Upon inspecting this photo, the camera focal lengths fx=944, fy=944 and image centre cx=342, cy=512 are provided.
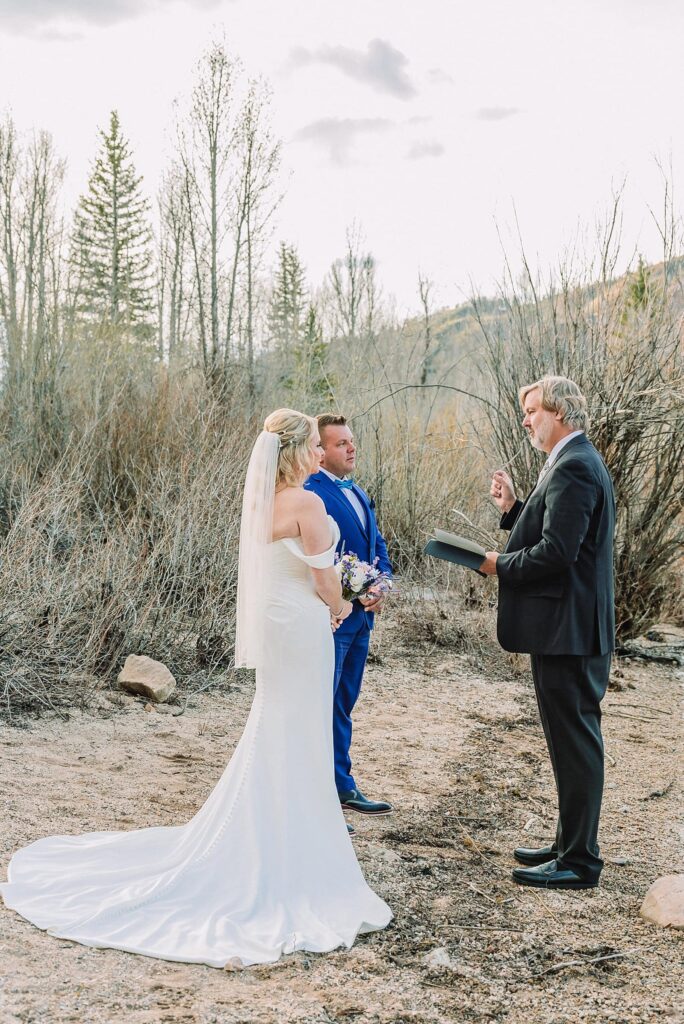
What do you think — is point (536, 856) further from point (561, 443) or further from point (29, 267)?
point (29, 267)

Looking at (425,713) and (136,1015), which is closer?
(136,1015)

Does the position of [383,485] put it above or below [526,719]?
above

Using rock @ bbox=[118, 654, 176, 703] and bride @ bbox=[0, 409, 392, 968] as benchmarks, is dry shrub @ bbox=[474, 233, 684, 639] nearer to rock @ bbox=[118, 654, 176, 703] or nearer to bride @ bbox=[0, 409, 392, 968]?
rock @ bbox=[118, 654, 176, 703]

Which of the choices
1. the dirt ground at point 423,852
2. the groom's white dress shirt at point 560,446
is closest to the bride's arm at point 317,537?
the groom's white dress shirt at point 560,446

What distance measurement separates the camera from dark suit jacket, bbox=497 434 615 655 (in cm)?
408

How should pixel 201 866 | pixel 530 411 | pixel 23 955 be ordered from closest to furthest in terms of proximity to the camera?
pixel 23 955, pixel 201 866, pixel 530 411

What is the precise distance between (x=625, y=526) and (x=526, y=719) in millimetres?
2738

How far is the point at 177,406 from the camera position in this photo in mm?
13227

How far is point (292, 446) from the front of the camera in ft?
13.4

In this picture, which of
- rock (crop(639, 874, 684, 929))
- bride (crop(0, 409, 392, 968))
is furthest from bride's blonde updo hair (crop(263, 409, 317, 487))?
rock (crop(639, 874, 684, 929))

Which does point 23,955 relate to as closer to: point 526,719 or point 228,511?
point 526,719

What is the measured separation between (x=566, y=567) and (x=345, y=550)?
1.47m

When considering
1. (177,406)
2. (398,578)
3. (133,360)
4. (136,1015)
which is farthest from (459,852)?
(133,360)

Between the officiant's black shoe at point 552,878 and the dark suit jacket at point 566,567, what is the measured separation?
1.07 metres
